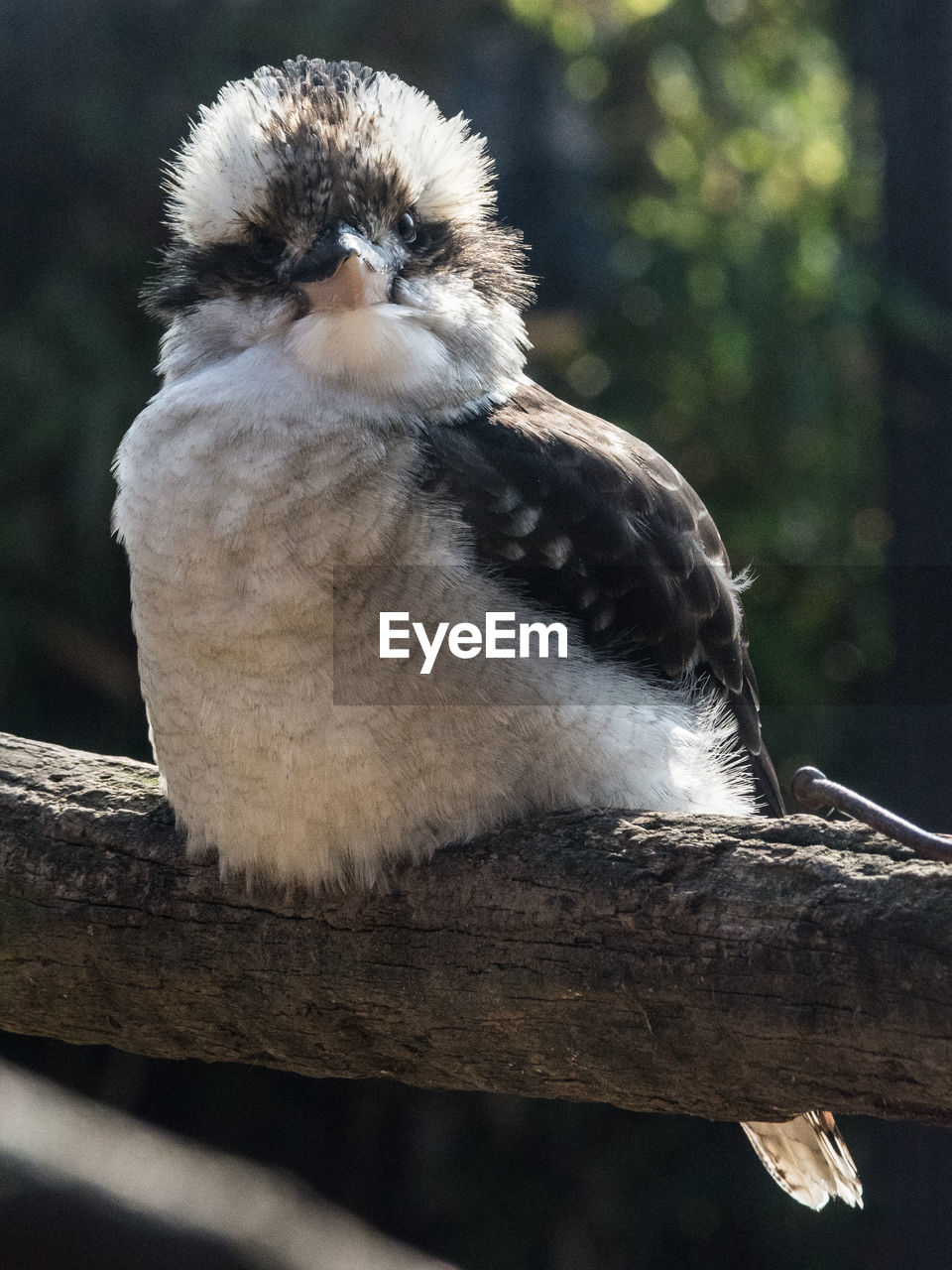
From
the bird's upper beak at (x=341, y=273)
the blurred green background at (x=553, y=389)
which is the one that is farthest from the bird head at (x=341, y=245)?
the blurred green background at (x=553, y=389)

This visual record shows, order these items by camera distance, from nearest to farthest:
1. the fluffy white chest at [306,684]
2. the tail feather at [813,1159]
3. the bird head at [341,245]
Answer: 1. the fluffy white chest at [306,684]
2. the bird head at [341,245]
3. the tail feather at [813,1159]

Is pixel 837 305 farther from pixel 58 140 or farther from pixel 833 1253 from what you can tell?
pixel 833 1253

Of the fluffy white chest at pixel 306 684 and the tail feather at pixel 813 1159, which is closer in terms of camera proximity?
the fluffy white chest at pixel 306 684

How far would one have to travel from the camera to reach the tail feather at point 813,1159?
1.73m

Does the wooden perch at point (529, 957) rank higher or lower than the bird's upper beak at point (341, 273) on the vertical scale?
lower

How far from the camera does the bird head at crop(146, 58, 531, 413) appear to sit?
153 centimetres

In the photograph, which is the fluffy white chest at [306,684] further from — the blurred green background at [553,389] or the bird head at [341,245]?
the blurred green background at [553,389]

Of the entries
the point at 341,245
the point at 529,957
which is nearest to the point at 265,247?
the point at 341,245

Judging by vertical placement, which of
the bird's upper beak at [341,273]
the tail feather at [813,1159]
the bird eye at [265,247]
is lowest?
the tail feather at [813,1159]

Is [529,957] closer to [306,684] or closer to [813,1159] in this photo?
[306,684]

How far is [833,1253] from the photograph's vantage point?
10.5ft

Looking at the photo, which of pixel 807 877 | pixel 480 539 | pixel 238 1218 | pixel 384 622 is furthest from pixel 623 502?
pixel 238 1218

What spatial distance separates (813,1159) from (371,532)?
95 centimetres

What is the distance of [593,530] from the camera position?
1.57 meters
